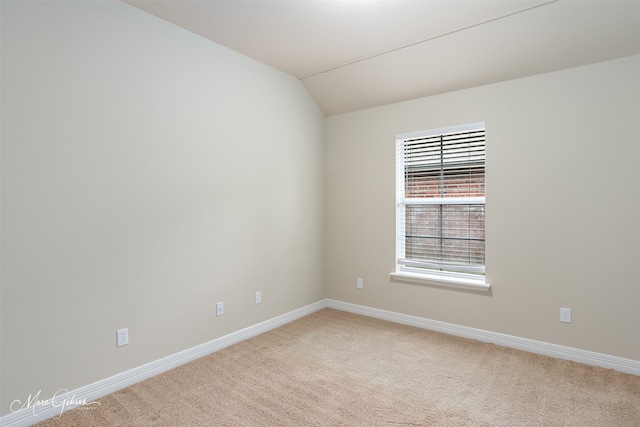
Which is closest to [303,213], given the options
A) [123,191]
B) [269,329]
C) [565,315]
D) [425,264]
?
[269,329]

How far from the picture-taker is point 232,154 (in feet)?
10.5

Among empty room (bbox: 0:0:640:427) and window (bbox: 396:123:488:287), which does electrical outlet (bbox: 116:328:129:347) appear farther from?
window (bbox: 396:123:488:287)

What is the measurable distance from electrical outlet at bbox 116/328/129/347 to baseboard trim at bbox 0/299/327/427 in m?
0.21

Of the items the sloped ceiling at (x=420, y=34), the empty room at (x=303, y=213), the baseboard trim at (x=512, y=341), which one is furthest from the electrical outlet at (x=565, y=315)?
the sloped ceiling at (x=420, y=34)

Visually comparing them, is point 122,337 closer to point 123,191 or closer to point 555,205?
point 123,191

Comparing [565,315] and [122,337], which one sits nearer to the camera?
[122,337]

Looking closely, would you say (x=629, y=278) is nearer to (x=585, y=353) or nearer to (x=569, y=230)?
(x=569, y=230)

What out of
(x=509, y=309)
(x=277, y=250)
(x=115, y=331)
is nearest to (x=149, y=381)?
(x=115, y=331)

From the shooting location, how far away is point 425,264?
12.0 feet

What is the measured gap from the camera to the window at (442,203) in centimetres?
337

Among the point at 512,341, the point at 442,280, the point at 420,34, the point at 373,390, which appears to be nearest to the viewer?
the point at 373,390

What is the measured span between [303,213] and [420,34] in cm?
212
